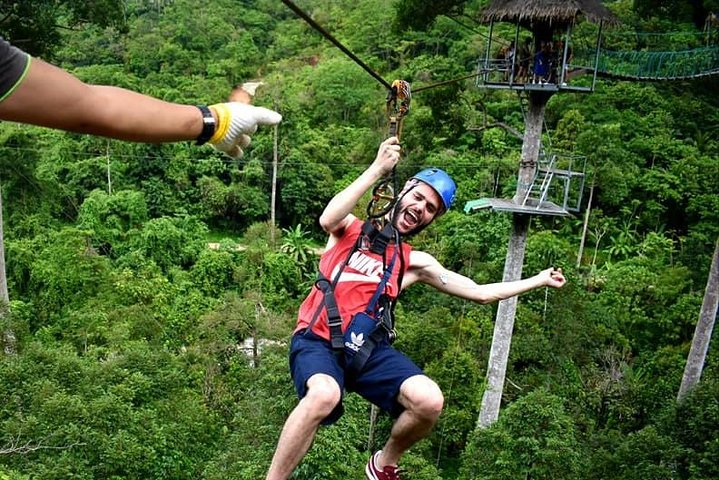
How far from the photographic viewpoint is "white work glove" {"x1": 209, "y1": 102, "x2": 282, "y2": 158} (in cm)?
132

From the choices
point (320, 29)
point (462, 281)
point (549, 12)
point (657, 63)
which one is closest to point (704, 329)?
point (657, 63)

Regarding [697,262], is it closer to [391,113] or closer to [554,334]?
[554,334]

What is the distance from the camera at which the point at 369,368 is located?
2.43 metres

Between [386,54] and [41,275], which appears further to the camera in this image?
[386,54]

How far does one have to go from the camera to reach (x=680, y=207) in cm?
1891

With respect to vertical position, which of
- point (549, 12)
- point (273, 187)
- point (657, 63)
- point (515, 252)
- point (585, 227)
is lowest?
point (273, 187)

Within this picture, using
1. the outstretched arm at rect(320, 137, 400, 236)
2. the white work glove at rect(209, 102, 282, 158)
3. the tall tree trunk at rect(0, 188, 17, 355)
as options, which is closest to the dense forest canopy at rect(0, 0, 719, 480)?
the tall tree trunk at rect(0, 188, 17, 355)

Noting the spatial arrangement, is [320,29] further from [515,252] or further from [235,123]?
[515,252]

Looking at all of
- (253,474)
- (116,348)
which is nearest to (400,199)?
(253,474)

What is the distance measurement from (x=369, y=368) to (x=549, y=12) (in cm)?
677

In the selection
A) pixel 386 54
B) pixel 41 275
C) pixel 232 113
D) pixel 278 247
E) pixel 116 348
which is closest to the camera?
pixel 232 113

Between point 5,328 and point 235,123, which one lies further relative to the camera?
point 5,328

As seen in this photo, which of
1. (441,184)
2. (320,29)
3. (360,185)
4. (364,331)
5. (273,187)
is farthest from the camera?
(273,187)

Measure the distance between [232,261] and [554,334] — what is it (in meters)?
10.2
